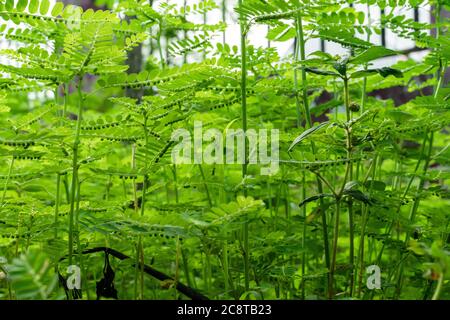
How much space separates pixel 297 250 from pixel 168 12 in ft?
2.58

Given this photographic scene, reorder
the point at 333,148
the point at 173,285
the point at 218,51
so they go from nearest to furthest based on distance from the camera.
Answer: the point at 173,285 → the point at 333,148 → the point at 218,51

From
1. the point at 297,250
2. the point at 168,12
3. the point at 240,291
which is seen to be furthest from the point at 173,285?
the point at 168,12

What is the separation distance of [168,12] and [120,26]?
211mm

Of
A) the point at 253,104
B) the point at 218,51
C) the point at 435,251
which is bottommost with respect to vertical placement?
the point at 435,251

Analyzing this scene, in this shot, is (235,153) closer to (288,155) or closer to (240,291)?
(288,155)

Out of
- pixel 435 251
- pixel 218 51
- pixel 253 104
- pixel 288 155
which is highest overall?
pixel 218 51

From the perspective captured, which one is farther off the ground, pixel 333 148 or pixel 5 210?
pixel 333 148

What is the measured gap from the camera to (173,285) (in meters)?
1.23

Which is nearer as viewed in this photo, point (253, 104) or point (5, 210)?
point (5, 210)

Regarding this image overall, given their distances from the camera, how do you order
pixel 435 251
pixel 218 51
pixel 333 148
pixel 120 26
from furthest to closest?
pixel 218 51
pixel 120 26
pixel 333 148
pixel 435 251

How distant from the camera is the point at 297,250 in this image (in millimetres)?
1306
